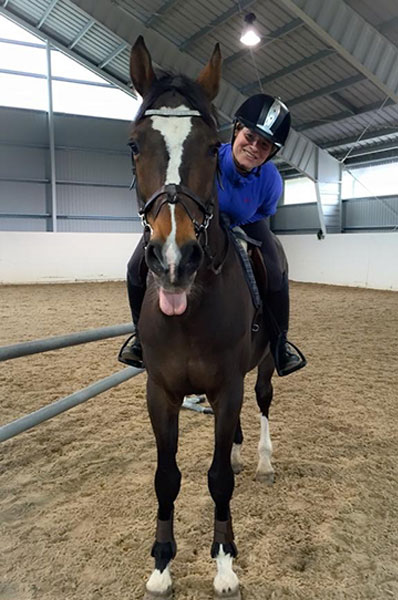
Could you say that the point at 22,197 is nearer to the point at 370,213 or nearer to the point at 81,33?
the point at 81,33

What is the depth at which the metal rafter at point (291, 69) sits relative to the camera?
10898 mm

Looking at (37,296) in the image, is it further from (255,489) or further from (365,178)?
(365,178)

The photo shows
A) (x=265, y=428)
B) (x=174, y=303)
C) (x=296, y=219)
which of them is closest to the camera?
(x=174, y=303)

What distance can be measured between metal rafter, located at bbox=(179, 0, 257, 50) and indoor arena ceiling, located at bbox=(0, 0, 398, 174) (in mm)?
24

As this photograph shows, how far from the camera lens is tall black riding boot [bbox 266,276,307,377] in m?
2.54

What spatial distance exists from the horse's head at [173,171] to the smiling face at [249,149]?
0.29 metres

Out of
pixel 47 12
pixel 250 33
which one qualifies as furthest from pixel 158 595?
pixel 47 12

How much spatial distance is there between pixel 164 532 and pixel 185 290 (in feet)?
4.09

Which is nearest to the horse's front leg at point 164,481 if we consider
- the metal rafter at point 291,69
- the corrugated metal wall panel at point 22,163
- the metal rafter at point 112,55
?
the metal rafter at point 291,69

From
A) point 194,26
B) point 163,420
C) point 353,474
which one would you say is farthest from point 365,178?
point 163,420

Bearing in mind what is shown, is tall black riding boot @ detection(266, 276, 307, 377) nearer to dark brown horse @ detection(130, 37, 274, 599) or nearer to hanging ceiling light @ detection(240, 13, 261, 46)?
dark brown horse @ detection(130, 37, 274, 599)

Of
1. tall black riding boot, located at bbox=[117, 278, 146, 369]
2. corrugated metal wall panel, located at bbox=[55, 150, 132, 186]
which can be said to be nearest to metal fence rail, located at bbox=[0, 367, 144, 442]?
tall black riding boot, located at bbox=[117, 278, 146, 369]

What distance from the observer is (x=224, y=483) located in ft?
6.56

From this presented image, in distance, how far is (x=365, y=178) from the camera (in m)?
16.3
